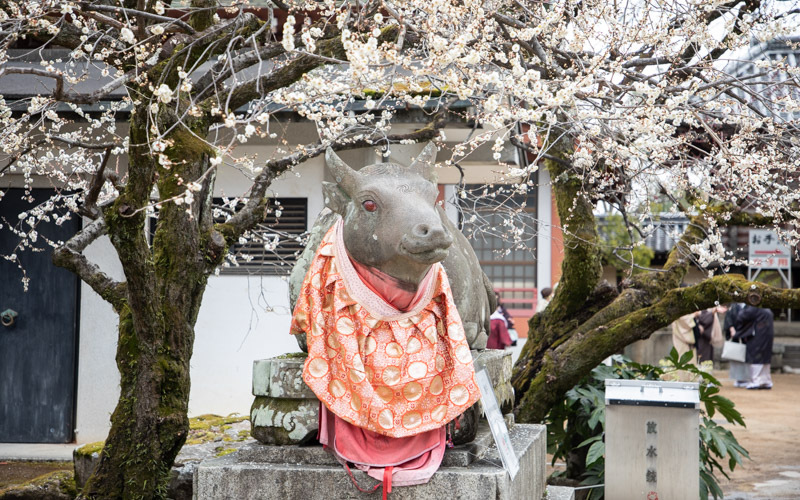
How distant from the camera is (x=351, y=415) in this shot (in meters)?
3.91

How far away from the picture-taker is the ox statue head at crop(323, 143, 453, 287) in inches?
147

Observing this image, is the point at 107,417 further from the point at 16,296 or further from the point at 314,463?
the point at 314,463

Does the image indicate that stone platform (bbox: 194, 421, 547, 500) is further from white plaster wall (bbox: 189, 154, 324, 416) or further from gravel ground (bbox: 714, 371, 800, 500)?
gravel ground (bbox: 714, 371, 800, 500)

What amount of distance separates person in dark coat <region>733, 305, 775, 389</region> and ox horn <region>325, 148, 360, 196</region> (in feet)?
55.9

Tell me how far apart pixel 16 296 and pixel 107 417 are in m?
1.80

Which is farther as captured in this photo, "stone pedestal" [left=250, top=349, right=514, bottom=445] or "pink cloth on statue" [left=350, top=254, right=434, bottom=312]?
"stone pedestal" [left=250, top=349, right=514, bottom=445]

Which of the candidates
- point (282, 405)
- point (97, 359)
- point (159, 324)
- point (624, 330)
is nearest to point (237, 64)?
point (159, 324)

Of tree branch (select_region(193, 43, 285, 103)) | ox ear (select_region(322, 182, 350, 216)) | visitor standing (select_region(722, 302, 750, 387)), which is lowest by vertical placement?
visitor standing (select_region(722, 302, 750, 387))

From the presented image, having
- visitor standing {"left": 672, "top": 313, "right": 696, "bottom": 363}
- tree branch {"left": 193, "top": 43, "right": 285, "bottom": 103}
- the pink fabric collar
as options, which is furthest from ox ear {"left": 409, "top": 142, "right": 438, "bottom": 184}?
visitor standing {"left": 672, "top": 313, "right": 696, "bottom": 363}

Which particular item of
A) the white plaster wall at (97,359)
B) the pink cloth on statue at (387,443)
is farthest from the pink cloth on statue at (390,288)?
the white plaster wall at (97,359)

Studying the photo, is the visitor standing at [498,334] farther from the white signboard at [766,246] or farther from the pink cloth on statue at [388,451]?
the white signboard at [766,246]

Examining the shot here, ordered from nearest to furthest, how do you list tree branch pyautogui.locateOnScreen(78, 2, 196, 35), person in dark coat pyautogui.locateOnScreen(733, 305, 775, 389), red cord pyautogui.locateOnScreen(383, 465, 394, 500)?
1. red cord pyautogui.locateOnScreen(383, 465, 394, 500)
2. tree branch pyautogui.locateOnScreen(78, 2, 196, 35)
3. person in dark coat pyautogui.locateOnScreen(733, 305, 775, 389)

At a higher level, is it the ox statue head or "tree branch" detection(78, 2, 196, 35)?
"tree branch" detection(78, 2, 196, 35)

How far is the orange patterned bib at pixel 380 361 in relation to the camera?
393 centimetres
